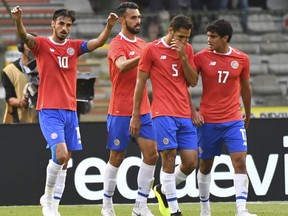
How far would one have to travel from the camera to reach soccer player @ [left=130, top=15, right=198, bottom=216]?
1127cm

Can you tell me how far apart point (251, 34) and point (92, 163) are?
7.52 metres

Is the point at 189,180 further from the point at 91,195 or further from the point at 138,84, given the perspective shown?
the point at 138,84

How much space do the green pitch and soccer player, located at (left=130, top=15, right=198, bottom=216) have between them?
1579 mm

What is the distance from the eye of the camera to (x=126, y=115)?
12133 millimetres

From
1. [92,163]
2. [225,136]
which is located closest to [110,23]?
[225,136]

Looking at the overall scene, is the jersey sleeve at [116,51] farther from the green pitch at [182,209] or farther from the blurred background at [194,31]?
the blurred background at [194,31]

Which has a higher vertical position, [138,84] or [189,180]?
[138,84]

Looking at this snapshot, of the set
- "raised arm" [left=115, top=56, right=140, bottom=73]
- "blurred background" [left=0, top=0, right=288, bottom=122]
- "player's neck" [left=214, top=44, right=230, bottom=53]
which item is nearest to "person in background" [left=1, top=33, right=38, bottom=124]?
"raised arm" [left=115, top=56, right=140, bottom=73]

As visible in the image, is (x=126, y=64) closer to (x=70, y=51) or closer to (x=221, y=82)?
(x=70, y=51)

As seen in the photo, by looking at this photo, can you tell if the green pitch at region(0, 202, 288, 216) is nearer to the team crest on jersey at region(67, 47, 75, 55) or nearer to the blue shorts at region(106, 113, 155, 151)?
the blue shorts at region(106, 113, 155, 151)

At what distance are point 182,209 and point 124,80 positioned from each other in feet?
7.40

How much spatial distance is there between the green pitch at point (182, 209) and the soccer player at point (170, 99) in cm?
158

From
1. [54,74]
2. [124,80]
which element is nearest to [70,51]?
[54,74]

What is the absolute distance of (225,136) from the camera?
38.2 ft
